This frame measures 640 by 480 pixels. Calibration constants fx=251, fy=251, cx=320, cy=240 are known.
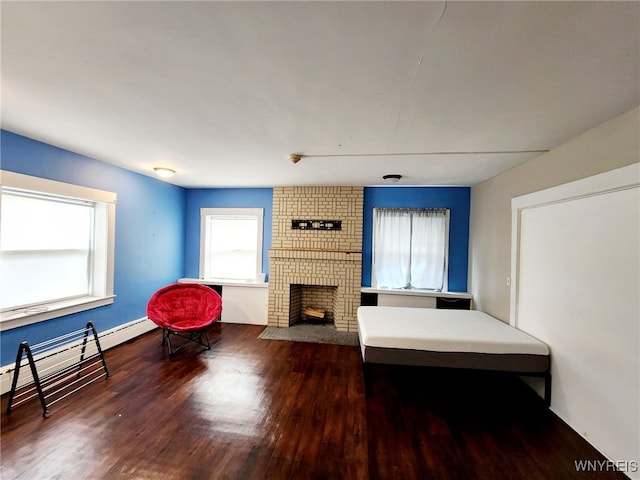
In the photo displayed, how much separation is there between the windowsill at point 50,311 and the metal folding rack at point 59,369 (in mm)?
240

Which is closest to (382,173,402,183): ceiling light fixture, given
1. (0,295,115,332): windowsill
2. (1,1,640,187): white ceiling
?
(1,1,640,187): white ceiling

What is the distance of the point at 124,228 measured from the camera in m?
3.40

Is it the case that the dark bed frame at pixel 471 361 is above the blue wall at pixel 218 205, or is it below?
below

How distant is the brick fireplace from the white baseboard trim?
75.1 inches

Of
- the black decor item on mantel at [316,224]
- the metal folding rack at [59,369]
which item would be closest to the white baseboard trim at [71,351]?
the metal folding rack at [59,369]

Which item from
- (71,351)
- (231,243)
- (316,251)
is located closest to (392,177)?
(316,251)

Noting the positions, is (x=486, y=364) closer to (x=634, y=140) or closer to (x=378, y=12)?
(x=634, y=140)

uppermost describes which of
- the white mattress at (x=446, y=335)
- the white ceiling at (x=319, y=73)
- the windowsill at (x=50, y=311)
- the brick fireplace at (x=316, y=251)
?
the white ceiling at (x=319, y=73)

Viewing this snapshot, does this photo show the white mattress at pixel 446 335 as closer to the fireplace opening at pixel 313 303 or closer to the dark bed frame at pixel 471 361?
the dark bed frame at pixel 471 361

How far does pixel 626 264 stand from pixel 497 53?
1.63 meters

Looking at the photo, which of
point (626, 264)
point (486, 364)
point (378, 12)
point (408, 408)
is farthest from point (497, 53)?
point (408, 408)

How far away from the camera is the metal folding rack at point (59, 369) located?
7.24 feet

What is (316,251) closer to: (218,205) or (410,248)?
(410,248)

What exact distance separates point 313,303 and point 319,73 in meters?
3.92
